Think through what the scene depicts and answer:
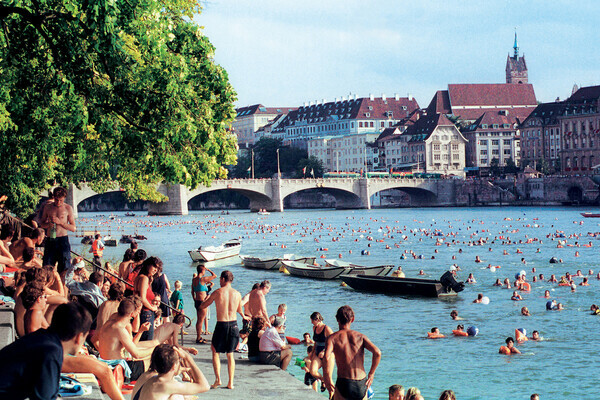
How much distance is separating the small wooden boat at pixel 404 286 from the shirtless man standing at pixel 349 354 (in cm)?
2440

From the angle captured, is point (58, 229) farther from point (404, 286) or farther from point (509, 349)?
point (404, 286)

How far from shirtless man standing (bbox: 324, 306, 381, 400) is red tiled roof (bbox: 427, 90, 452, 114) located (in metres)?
178

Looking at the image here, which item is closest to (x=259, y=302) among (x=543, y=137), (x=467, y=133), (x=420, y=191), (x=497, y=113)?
(x=420, y=191)

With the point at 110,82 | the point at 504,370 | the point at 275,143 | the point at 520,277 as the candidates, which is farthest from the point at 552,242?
the point at 275,143

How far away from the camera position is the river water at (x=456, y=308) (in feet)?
68.3

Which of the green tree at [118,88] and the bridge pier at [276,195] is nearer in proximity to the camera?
the green tree at [118,88]

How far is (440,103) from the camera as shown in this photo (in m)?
188

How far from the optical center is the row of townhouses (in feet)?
509

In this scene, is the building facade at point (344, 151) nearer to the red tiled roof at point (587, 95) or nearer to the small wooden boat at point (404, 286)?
the red tiled roof at point (587, 95)

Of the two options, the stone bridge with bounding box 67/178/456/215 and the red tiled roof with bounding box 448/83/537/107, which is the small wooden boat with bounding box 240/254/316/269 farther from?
the red tiled roof with bounding box 448/83/537/107

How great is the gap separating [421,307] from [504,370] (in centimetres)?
1053

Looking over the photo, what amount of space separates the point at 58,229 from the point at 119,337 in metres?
5.32

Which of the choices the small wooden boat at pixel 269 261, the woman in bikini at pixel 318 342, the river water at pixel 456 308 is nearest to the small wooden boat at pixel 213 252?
the river water at pixel 456 308

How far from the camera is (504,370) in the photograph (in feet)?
71.4
